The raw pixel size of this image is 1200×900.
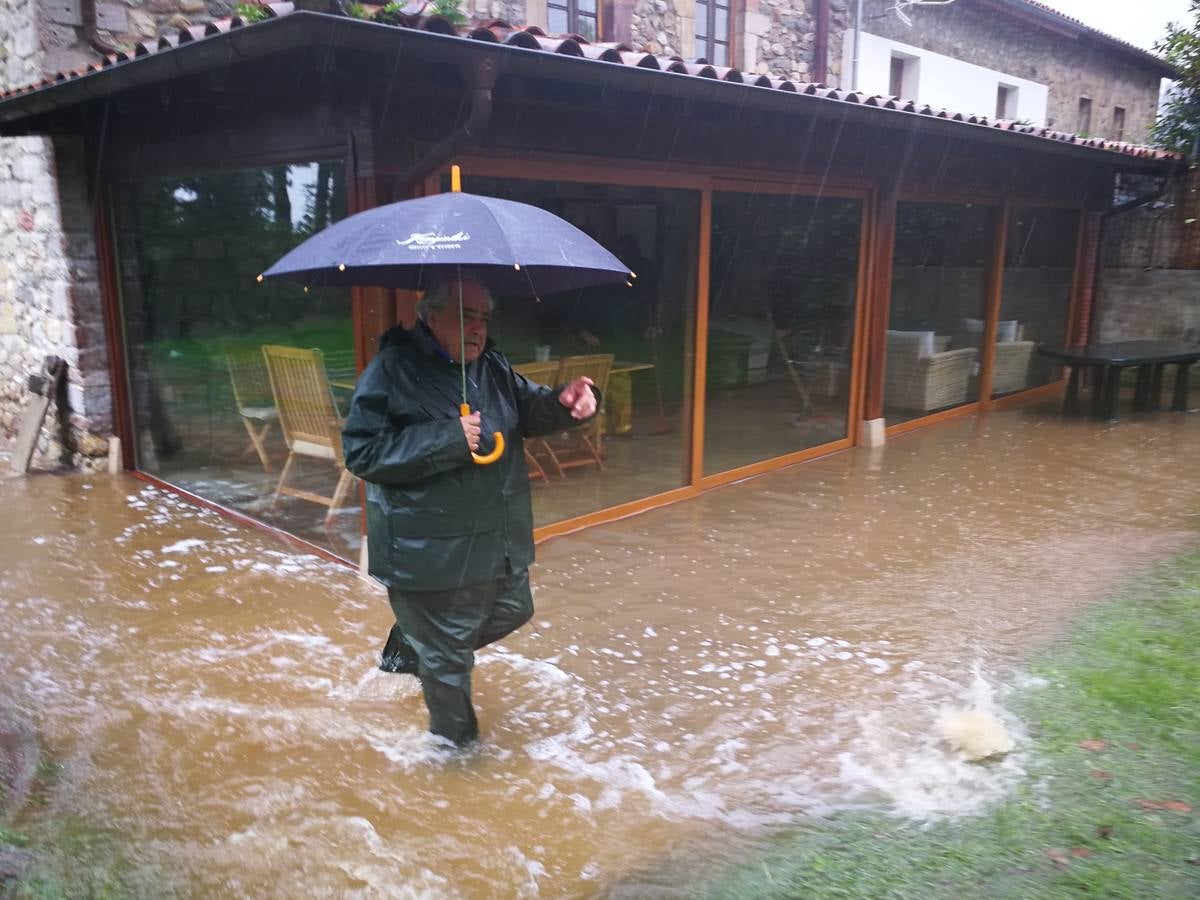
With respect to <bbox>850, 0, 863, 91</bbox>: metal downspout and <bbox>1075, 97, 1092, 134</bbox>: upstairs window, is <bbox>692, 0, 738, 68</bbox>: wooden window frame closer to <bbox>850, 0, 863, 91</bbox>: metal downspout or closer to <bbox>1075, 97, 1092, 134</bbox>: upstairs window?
<bbox>850, 0, 863, 91</bbox>: metal downspout

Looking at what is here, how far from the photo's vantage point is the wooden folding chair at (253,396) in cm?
562

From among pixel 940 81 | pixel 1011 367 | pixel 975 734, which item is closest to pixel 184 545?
pixel 975 734

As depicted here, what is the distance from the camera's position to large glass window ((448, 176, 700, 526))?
Result: 5.65m

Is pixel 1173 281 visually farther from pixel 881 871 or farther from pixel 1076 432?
pixel 881 871

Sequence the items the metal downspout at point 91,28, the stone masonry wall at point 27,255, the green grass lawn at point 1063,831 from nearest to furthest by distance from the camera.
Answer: the green grass lawn at point 1063,831, the metal downspout at point 91,28, the stone masonry wall at point 27,255

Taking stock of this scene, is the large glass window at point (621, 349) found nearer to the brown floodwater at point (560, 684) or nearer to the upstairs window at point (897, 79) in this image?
the brown floodwater at point (560, 684)

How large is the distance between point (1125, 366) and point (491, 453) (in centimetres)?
766

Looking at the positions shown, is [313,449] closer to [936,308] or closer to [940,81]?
[936,308]

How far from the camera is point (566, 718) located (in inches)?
137

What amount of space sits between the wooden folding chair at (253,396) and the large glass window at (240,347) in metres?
0.01

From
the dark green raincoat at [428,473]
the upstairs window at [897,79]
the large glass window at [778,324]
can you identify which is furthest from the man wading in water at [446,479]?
the upstairs window at [897,79]

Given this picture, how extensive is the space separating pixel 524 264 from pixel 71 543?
161 inches

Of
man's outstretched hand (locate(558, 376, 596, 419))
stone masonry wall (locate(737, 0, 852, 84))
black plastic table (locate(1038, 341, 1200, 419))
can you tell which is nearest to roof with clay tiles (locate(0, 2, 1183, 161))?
man's outstretched hand (locate(558, 376, 596, 419))

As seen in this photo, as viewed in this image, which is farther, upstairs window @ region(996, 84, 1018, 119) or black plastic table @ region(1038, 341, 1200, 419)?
upstairs window @ region(996, 84, 1018, 119)
